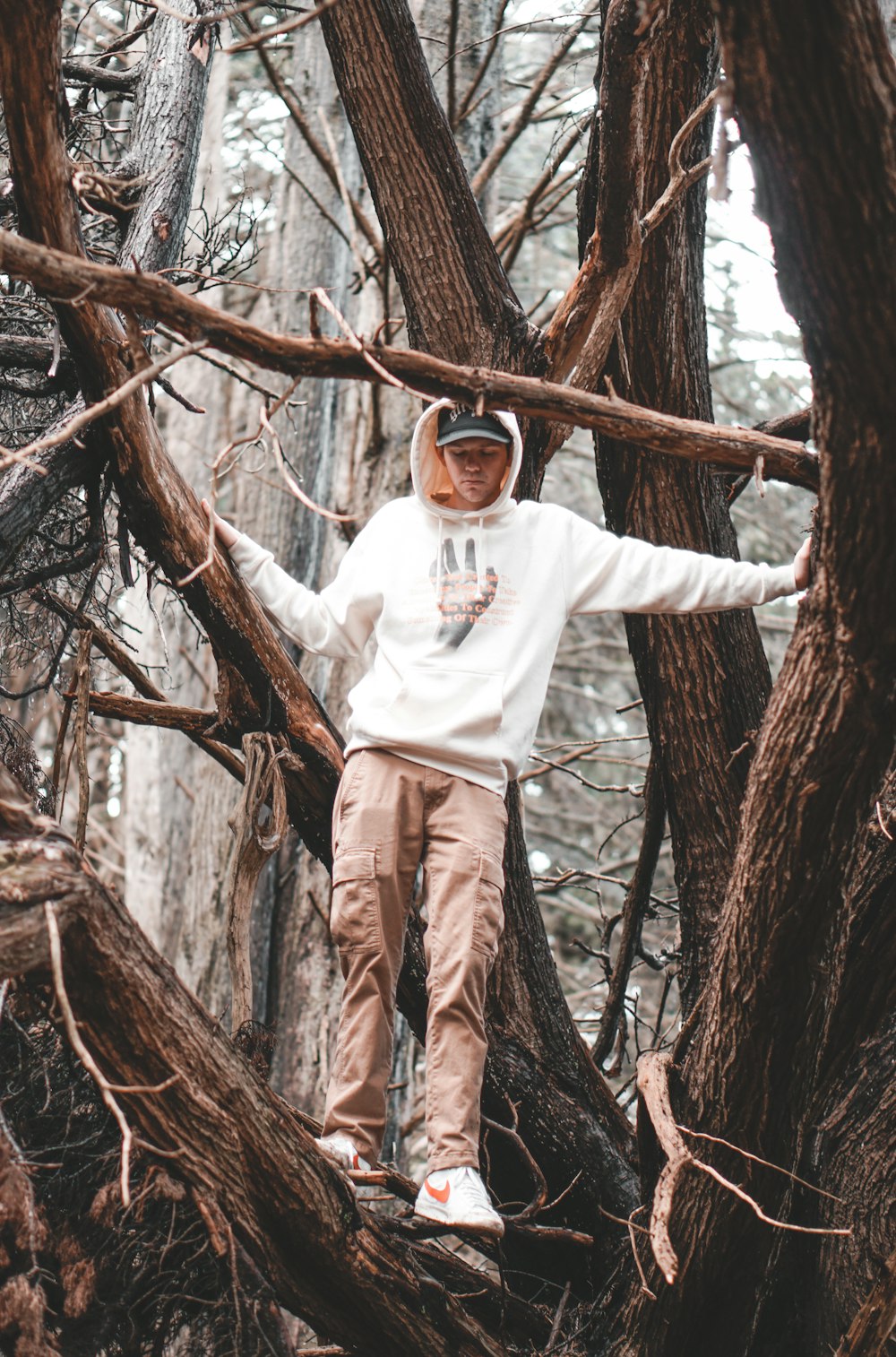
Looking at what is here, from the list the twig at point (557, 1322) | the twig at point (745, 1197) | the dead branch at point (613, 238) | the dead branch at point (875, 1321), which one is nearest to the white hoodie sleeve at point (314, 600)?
the dead branch at point (613, 238)

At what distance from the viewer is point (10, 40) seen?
274 centimetres

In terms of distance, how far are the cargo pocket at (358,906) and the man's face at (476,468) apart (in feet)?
3.36

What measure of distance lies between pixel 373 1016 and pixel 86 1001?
3.11 ft

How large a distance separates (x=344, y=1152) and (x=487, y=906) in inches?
27.8

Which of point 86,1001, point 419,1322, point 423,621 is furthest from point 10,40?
point 419,1322

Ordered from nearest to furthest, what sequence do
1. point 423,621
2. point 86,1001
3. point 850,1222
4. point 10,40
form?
point 86,1001
point 10,40
point 850,1222
point 423,621

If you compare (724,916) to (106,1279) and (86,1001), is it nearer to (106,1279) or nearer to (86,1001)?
(86,1001)

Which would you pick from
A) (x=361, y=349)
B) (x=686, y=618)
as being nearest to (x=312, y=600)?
(x=686, y=618)

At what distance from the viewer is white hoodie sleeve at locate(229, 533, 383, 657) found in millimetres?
3652

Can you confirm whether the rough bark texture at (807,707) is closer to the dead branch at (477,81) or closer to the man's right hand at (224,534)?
the man's right hand at (224,534)

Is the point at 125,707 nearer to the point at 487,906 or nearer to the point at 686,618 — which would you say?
the point at 487,906

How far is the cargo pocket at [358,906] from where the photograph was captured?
10.9 ft

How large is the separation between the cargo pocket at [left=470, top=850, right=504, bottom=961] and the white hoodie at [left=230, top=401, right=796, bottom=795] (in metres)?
0.23

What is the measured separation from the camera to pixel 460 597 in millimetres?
3516
